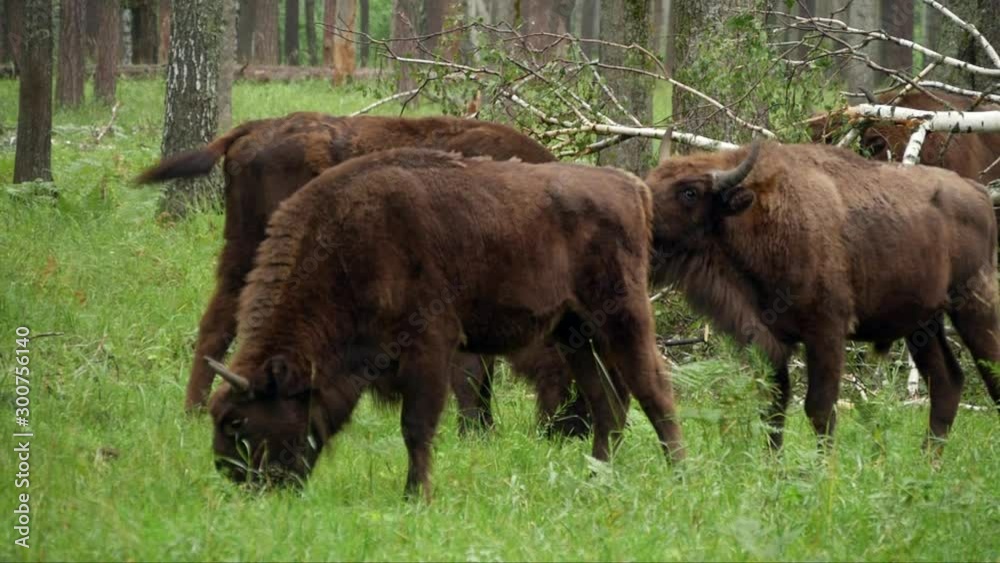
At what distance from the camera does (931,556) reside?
5.28 meters

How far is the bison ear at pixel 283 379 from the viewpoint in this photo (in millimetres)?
5691

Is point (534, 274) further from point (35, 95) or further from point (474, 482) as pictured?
point (35, 95)

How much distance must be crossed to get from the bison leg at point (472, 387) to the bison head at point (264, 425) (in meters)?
2.04

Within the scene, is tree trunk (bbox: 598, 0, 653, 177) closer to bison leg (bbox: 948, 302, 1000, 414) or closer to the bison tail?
bison leg (bbox: 948, 302, 1000, 414)

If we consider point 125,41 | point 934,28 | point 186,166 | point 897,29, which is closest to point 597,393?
point 186,166

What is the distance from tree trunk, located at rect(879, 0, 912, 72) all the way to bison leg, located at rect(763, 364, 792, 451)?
1980cm

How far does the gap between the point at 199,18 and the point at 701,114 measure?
4.77 m

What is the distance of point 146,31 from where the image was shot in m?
28.8

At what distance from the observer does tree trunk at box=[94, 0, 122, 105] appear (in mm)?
23875

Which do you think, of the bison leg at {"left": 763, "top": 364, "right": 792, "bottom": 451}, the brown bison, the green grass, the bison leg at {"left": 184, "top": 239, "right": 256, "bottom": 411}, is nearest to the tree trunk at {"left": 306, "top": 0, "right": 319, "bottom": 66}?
the brown bison

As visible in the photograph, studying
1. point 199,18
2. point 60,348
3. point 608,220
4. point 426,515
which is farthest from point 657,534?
point 199,18

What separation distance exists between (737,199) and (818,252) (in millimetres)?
518

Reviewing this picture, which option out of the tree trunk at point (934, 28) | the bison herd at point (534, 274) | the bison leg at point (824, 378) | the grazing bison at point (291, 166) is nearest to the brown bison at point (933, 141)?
the tree trunk at point (934, 28)

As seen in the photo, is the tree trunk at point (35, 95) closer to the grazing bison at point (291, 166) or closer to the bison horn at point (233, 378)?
the grazing bison at point (291, 166)
